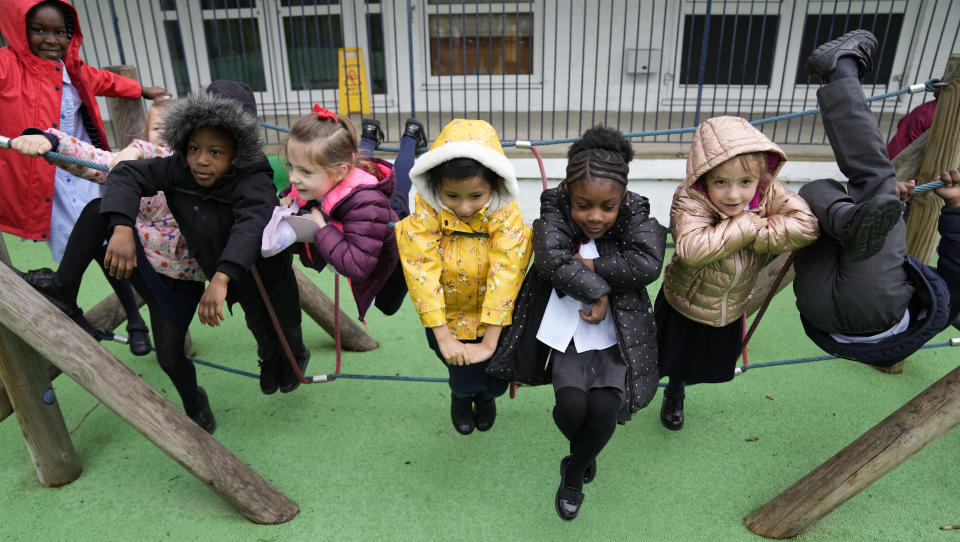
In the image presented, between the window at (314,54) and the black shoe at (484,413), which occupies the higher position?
the window at (314,54)

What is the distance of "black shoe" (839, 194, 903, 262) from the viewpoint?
58.9 inches

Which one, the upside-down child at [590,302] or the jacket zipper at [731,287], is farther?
the jacket zipper at [731,287]

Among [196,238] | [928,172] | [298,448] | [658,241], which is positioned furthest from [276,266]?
[928,172]

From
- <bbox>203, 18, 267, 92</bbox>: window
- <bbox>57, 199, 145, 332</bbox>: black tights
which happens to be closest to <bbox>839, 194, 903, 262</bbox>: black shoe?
<bbox>57, 199, 145, 332</bbox>: black tights

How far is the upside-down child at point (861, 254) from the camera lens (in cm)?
163

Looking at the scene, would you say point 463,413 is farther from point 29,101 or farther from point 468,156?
→ point 29,101

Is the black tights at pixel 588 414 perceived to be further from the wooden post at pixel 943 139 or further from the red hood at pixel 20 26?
the red hood at pixel 20 26

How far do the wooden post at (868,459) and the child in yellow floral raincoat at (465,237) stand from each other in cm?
111

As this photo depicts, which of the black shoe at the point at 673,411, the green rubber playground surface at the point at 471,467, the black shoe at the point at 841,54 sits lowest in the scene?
the green rubber playground surface at the point at 471,467

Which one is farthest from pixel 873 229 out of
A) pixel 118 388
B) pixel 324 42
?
pixel 324 42

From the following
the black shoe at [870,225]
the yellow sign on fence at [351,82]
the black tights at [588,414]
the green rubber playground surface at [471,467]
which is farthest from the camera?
the yellow sign on fence at [351,82]

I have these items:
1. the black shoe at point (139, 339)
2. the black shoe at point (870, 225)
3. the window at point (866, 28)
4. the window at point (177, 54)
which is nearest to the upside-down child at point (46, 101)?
the black shoe at point (139, 339)

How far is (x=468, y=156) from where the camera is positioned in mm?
1683

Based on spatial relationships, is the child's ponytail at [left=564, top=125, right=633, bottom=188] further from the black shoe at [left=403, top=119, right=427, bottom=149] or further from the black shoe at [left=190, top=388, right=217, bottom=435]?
the black shoe at [left=190, top=388, right=217, bottom=435]
